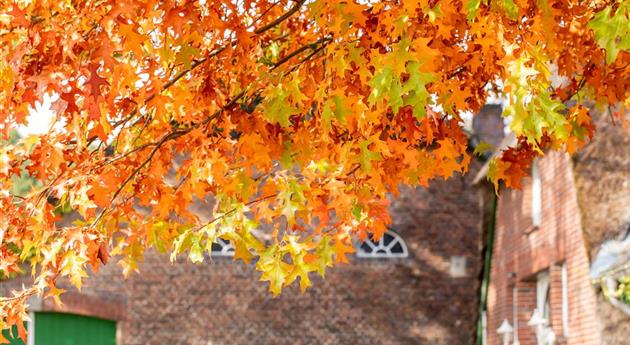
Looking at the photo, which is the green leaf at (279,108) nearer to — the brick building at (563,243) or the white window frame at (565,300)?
the brick building at (563,243)

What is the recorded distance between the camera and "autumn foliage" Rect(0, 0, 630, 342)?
6266 mm

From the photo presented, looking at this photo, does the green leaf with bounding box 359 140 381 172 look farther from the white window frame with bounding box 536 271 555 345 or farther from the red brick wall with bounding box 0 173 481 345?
the red brick wall with bounding box 0 173 481 345

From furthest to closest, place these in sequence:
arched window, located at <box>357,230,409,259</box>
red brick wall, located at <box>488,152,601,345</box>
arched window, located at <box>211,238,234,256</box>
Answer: arched window, located at <box>357,230,409,259</box>
arched window, located at <box>211,238,234,256</box>
red brick wall, located at <box>488,152,601,345</box>

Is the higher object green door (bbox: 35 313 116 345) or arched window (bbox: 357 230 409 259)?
arched window (bbox: 357 230 409 259)

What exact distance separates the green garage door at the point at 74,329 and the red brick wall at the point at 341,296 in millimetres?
311

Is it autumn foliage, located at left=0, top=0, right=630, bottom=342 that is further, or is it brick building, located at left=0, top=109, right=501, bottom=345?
brick building, located at left=0, top=109, right=501, bottom=345

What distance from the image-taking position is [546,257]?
17.2 meters

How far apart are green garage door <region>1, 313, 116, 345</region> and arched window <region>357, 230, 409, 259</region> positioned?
478 centimetres

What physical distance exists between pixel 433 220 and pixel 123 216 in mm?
15325

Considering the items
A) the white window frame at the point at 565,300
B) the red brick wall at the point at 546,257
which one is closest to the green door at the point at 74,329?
the red brick wall at the point at 546,257

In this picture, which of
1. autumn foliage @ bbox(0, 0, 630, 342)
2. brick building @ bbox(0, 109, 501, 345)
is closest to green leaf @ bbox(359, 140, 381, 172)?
autumn foliage @ bbox(0, 0, 630, 342)

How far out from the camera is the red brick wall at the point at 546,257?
1552 centimetres

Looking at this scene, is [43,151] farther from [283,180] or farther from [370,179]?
[370,179]

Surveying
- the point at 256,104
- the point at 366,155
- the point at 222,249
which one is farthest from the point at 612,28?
the point at 222,249
